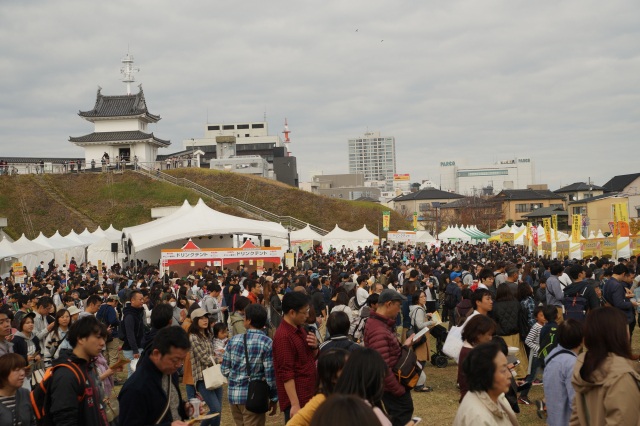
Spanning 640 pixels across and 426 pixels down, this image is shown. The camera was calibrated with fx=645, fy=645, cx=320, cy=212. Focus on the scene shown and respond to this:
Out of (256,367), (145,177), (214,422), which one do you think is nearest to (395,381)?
(256,367)

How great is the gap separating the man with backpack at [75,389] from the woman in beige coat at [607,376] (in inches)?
116

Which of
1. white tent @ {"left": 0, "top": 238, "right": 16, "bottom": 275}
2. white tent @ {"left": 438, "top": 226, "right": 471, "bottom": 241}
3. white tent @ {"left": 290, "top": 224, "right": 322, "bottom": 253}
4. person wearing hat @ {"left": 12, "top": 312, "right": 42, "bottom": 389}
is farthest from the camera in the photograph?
white tent @ {"left": 438, "top": 226, "right": 471, "bottom": 241}

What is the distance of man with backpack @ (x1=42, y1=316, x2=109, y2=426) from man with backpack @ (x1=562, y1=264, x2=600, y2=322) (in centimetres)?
722

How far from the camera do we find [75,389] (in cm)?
388

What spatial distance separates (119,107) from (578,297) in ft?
187

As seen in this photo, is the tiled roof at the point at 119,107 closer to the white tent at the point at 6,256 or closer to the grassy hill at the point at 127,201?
the grassy hill at the point at 127,201

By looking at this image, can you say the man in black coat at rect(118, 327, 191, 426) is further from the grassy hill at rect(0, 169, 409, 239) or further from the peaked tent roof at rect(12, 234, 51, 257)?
→ the grassy hill at rect(0, 169, 409, 239)

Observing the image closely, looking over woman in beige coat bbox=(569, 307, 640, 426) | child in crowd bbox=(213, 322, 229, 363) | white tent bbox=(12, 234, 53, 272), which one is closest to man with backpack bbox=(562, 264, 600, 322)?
child in crowd bbox=(213, 322, 229, 363)

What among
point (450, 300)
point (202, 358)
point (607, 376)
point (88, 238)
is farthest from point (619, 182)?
point (607, 376)

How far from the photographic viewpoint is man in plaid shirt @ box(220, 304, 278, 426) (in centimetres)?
545

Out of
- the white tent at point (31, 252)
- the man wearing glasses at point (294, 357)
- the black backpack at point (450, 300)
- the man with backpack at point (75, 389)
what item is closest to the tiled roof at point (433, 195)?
the white tent at point (31, 252)

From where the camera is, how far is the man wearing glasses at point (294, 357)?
499 cm

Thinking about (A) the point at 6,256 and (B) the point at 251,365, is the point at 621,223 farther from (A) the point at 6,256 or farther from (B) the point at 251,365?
(A) the point at 6,256

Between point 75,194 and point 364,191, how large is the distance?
7273cm
